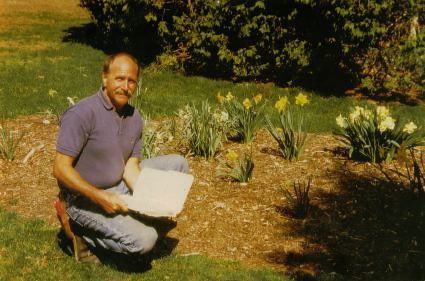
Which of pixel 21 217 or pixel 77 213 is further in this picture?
pixel 21 217

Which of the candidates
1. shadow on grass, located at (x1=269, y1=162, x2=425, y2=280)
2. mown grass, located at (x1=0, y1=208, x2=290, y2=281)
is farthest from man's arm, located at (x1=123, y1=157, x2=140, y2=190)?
shadow on grass, located at (x1=269, y1=162, x2=425, y2=280)

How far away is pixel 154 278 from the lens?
3580 mm

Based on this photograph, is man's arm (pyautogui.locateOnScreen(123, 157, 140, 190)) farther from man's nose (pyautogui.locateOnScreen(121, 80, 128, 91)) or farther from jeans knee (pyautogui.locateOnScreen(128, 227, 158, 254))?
man's nose (pyautogui.locateOnScreen(121, 80, 128, 91))

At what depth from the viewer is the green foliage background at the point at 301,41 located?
841 cm

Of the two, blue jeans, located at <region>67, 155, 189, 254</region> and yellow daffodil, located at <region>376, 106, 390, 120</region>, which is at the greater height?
yellow daffodil, located at <region>376, 106, 390, 120</region>

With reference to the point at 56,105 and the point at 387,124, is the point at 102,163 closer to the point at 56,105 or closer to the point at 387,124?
the point at 387,124

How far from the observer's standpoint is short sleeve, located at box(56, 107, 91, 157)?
331cm

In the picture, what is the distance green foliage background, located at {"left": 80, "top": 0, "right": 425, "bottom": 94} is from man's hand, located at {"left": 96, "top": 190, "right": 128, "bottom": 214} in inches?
236

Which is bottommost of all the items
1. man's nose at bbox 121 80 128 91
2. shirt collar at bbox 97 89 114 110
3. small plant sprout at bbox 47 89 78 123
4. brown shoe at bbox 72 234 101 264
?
brown shoe at bbox 72 234 101 264

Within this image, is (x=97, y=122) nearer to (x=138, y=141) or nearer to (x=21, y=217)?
(x=138, y=141)

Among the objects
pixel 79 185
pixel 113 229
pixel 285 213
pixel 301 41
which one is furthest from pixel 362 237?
pixel 301 41

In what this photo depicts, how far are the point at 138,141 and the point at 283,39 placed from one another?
605 centimetres

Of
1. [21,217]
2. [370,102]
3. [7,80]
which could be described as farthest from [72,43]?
[21,217]

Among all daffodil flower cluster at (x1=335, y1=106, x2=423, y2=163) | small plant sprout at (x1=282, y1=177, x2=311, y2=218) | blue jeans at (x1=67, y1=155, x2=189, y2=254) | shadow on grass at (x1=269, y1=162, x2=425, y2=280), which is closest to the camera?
blue jeans at (x1=67, y1=155, x2=189, y2=254)
